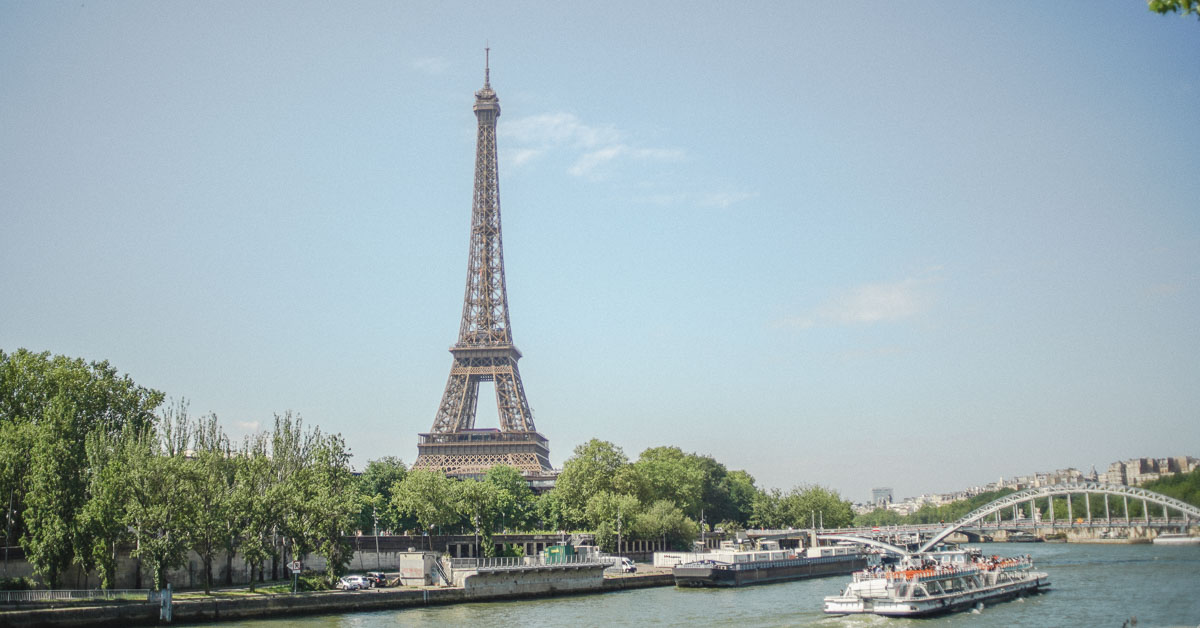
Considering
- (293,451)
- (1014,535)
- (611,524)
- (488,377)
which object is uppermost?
(488,377)

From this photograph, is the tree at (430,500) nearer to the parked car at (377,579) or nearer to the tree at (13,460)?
the parked car at (377,579)

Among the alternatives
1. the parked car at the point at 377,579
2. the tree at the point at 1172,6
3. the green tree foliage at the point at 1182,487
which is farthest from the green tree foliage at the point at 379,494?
the green tree foliage at the point at 1182,487

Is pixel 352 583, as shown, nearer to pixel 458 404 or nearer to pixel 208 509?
pixel 208 509

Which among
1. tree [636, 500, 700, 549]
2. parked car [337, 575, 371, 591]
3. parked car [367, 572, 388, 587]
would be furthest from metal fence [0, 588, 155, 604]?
tree [636, 500, 700, 549]

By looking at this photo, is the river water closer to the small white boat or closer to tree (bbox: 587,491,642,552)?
tree (bbox: 587,491,642,552)

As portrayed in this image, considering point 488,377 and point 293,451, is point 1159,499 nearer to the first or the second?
point 488,377

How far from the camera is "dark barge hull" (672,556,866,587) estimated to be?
6556 cm

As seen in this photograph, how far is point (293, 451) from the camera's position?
5647cm

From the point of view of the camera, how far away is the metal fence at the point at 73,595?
3878cm

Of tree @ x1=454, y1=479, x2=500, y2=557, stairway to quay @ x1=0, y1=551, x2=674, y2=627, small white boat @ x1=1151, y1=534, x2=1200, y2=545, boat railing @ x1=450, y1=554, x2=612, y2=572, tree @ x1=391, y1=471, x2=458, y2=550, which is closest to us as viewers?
stairway to quay @ x1=0, y1=551, x2=674, y2=627

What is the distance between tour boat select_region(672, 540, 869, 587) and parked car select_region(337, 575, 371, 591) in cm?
2278

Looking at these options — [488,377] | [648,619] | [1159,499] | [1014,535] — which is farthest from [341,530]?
[1014,535]

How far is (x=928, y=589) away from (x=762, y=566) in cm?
2445

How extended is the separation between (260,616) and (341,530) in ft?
29.0
